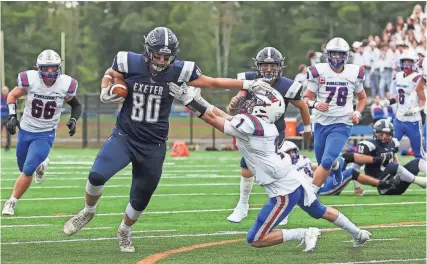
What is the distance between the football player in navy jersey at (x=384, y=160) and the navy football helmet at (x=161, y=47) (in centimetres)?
505

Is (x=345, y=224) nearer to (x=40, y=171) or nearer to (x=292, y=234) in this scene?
(x=292, y=234)

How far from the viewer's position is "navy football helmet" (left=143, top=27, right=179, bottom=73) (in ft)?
25.2

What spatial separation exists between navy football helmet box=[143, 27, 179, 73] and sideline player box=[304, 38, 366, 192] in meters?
3.26

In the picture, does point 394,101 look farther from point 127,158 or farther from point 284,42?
point 284,42

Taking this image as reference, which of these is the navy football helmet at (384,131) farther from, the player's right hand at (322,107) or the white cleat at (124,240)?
the white cleat at (124,240)

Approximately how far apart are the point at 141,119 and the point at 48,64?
110 inches

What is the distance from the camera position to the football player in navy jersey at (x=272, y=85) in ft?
28.7

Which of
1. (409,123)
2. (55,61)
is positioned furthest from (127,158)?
(409,123)

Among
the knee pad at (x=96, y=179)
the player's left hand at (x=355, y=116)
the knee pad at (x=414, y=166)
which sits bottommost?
the knee pad at (x=414, y=166)

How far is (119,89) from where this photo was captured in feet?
25.5

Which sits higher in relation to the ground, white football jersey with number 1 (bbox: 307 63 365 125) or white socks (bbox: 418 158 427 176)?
white football jersey with number 1 (bbox: 307 63 365 125)

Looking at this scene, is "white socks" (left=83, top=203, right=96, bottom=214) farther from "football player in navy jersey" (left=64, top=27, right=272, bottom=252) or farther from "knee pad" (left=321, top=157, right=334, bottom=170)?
"knee pad" (left=321, top=157, right=334, bottom=170)

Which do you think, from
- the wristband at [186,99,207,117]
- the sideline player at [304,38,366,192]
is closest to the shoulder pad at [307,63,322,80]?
the sideline player at [304,38,366,192]

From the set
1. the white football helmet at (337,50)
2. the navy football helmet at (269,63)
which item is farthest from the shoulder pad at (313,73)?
the navy football helmet at (269,63)
